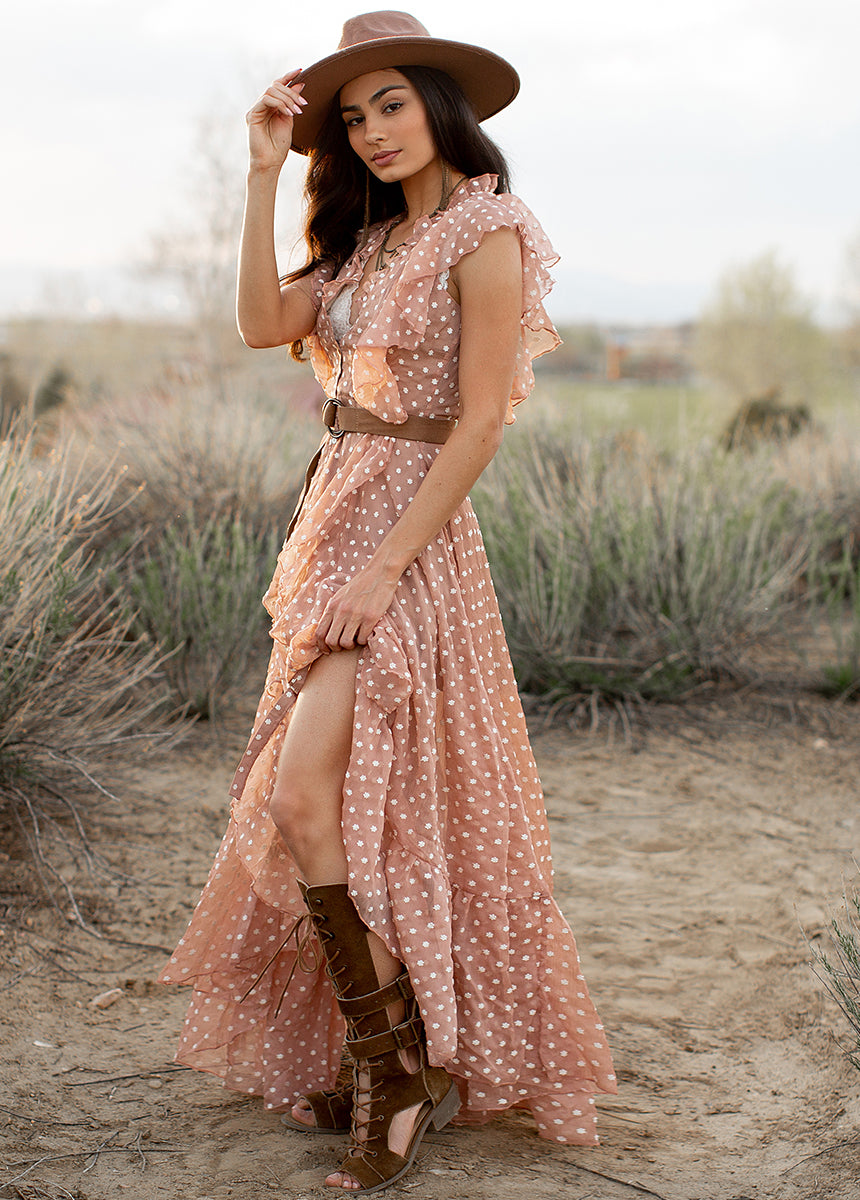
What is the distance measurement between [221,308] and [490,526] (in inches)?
535

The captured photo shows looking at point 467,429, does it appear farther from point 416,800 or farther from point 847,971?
point 847,971

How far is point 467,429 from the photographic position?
2125mm

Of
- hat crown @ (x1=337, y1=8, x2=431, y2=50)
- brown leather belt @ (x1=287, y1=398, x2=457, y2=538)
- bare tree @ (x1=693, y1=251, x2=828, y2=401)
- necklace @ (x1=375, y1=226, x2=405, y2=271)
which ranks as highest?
bare tree @ (x1=693, y1=251, x2=828, y2=401)

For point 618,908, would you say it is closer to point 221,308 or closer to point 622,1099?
point 622,1099

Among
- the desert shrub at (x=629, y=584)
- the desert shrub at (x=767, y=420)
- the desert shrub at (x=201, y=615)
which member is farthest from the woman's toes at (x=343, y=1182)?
the desert shrub at (x=767, y=420)

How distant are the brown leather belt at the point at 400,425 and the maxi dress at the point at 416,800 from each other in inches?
0.8

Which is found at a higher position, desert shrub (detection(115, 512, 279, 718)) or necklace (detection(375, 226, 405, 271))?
necklace (detection(375, 226, 405, 271))

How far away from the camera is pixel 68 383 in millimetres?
12266

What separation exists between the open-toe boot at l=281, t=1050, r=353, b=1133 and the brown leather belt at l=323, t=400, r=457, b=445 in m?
1.23

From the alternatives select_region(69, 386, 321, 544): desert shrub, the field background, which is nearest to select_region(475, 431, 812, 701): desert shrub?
the field background

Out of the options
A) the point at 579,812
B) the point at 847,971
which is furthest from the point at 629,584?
the point at 847,971

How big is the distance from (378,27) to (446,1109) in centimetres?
207

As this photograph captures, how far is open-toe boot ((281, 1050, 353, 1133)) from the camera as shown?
234cm

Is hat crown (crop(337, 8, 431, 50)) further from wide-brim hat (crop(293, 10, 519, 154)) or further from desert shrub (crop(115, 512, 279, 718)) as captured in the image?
desert shrub (crop(115, 512, 279, 718))
